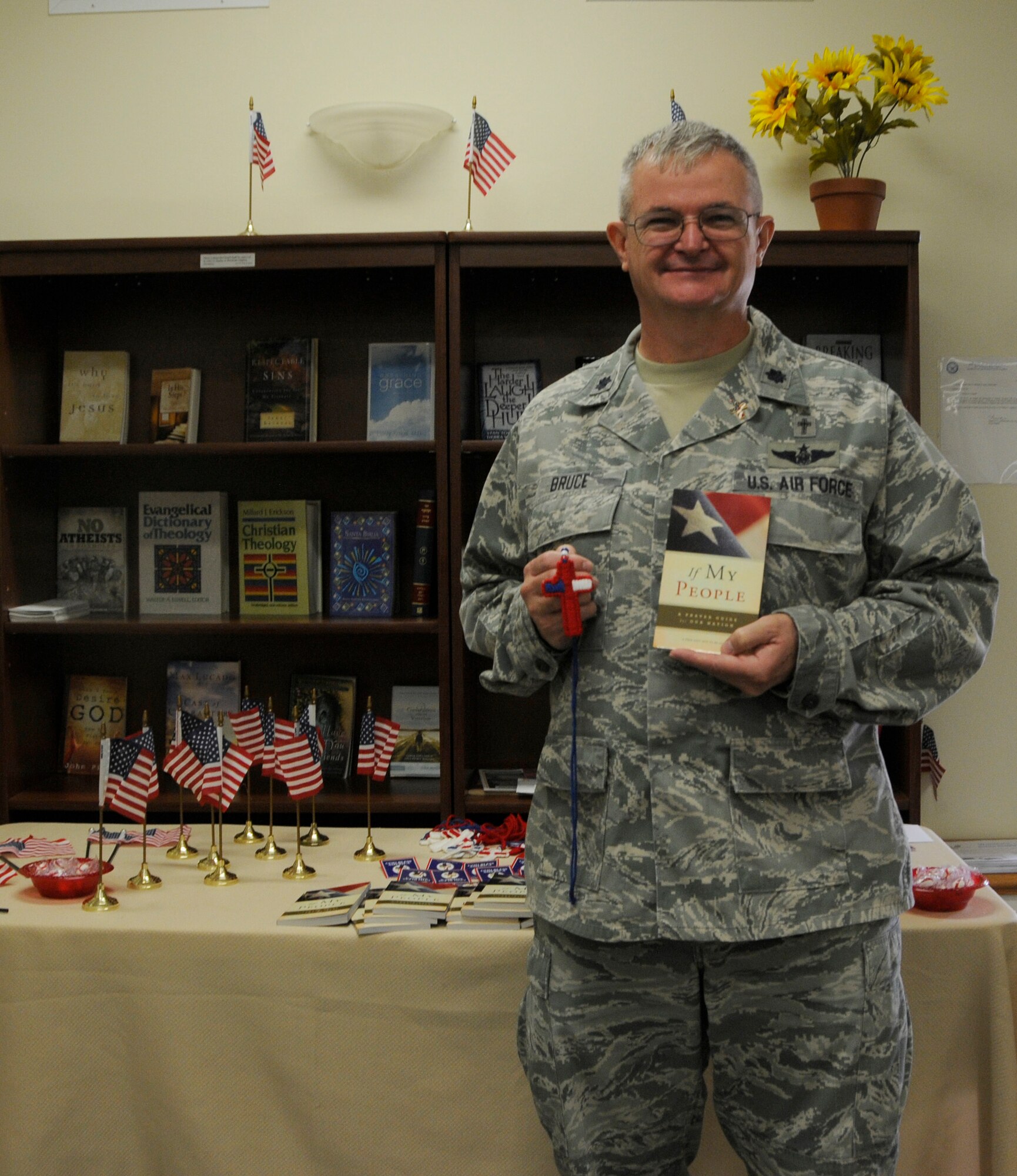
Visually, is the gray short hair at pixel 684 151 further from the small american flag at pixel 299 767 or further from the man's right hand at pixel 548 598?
the small american flag at pixel 299 767

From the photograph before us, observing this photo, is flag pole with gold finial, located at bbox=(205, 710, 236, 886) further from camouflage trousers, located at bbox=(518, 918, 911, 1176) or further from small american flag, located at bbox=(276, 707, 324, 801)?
camouflage trousers, located at bbox=(518, 918, 911, 1176)

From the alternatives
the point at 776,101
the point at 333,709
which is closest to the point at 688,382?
the point at 776,101

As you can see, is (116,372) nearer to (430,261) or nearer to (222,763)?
(430,261)

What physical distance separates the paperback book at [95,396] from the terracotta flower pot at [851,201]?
1783 mm

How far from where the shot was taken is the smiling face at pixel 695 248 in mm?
1342

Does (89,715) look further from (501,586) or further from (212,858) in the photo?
(501,586)

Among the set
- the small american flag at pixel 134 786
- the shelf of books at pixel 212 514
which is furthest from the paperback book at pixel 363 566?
the small american flag at pixel 134 786

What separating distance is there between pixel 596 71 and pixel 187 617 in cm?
171

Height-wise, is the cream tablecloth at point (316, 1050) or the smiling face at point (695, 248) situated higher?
the smiling face at point (695, 248)

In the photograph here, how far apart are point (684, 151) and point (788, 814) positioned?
2.58 feet

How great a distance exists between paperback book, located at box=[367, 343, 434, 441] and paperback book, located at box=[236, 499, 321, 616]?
0.29 meters

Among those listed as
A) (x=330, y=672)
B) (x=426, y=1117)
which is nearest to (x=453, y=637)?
(x=330, y=672)

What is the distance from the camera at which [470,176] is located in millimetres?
2812

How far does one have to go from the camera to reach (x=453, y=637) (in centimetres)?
264
